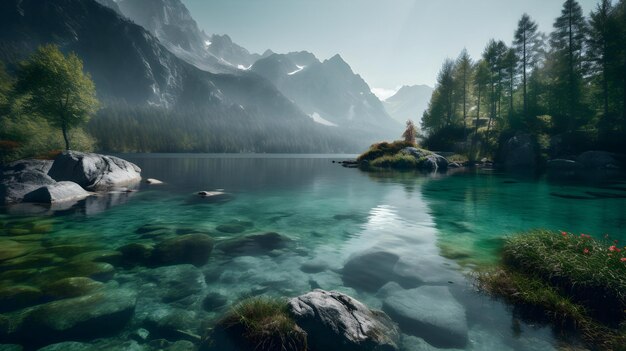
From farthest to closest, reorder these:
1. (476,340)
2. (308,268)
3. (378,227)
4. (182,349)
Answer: (378,227)
(308,268)
(476,340)
(182,349)

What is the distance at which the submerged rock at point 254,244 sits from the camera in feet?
35.8

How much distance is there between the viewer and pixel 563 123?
5122cm

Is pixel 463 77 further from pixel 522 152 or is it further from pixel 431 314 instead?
pixel 431 314

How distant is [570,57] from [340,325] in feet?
213

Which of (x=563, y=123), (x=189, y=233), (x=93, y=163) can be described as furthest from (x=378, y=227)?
(x=563, y=123)

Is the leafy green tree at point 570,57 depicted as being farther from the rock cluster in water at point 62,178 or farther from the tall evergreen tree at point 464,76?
the rock cluster in water at point 62,178

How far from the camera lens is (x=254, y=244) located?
11781 mm

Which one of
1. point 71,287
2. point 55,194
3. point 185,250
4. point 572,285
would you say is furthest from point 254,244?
point 55,194

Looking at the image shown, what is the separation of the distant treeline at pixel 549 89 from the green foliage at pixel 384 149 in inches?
490

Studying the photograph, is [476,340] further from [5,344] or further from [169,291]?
[5,344]

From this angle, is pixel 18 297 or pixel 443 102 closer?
pixel 18 297

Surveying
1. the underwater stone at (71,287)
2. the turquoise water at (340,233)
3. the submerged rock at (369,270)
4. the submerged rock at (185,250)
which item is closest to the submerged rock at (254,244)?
the turquoise water at (340,233)

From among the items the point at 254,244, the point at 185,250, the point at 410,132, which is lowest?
the point at 254,244

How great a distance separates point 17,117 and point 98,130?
492 feet
